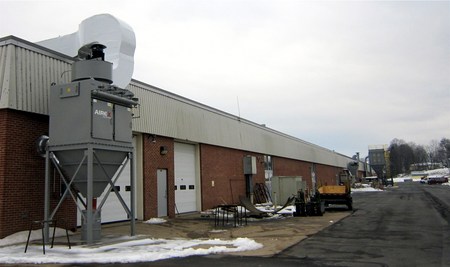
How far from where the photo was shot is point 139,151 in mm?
19781

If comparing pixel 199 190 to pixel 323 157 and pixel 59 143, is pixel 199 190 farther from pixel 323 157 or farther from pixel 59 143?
pixel 323 157

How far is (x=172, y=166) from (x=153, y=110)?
11.3ft

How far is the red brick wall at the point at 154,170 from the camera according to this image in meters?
19.8

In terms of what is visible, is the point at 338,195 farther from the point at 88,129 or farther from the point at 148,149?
the point at 88,129

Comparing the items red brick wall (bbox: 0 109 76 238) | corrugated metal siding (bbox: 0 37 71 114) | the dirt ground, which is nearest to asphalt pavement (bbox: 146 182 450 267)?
the dirt ground

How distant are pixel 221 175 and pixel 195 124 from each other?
497 centimetres

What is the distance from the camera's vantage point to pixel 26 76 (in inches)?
519

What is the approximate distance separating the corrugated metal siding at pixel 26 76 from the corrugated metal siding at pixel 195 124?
4.77 metres

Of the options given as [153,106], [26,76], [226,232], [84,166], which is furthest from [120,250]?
[153,106]

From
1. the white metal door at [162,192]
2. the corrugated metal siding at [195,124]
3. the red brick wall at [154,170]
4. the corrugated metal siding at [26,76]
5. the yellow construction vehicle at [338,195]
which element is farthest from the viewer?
the yellow construction vehicle at [338,195]

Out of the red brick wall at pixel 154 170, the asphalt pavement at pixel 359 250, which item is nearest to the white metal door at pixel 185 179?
the red brick wall at pixel 154 170

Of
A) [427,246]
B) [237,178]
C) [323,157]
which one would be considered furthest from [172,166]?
[323,157]

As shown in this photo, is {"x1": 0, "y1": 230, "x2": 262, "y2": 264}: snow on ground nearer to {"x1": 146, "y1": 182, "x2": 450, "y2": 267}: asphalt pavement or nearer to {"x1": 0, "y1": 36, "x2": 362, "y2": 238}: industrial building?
{"x1": 146, "y1": 182, "x2": 450, "y2": 267}: asphalt pavement

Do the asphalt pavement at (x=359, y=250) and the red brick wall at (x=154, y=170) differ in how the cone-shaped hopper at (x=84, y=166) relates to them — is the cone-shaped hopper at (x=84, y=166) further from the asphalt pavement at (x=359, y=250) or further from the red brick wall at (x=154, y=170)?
the red brick wall at (x=154, y=170)
